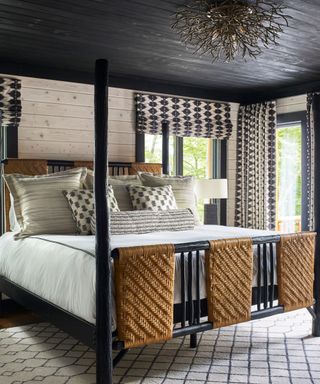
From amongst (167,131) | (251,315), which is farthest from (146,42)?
(251,315)

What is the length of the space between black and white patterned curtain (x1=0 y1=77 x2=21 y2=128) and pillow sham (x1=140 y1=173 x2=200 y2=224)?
1275 mm

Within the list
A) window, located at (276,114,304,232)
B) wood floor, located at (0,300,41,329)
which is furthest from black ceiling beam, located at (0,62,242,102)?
wood floor, located at (0,300,41,329)

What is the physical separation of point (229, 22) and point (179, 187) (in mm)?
1711

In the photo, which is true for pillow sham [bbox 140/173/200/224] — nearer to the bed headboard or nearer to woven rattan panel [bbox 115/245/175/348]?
the bed headboard

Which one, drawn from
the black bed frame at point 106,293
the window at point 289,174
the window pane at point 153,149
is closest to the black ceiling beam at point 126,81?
the window pane at point 153,149

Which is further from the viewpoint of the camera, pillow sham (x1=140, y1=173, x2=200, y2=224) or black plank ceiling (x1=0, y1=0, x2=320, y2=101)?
pillow sham (x1=140, y1=173, x2=200, y2=224)

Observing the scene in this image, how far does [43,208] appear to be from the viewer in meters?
3.69

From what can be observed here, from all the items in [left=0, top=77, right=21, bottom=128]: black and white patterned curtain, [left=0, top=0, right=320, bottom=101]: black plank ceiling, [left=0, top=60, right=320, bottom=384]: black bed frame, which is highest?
[left=0, top=0, right=320, bottom=101]: black plank ceiling

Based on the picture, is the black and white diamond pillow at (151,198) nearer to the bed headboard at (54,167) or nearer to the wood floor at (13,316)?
the bed headboard at (54,167)

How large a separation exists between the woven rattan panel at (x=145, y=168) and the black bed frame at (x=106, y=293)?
6.00 feet

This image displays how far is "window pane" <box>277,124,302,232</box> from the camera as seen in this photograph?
5.63m

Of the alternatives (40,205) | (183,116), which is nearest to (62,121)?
(40,205)

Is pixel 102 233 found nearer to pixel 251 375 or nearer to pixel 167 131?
pixel 251 375

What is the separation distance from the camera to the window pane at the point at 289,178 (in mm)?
5633
